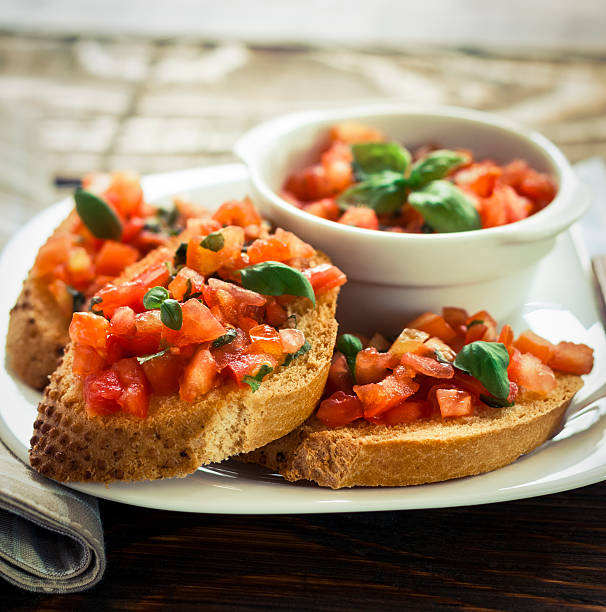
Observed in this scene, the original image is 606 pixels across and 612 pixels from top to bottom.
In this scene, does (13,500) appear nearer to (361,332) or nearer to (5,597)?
(5,597)

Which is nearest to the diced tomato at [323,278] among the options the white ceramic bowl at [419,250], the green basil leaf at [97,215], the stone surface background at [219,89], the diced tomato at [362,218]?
the white ceramic bowl at [419,250]

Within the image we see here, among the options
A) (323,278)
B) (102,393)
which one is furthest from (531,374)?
(102,393)

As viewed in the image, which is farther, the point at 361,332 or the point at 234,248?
the point at 361,332

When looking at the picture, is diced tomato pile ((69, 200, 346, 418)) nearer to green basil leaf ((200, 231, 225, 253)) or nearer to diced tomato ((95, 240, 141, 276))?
green basil leaf ((200, 231, 225, 253))

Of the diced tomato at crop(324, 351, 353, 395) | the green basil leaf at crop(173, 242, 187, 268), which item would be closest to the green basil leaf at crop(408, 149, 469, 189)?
the diced tomato at crop(324, 351, 353, 395)

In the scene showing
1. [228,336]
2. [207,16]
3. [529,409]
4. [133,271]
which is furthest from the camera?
[207,16]

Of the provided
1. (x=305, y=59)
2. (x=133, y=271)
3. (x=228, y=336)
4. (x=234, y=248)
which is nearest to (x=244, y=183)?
(x=133, y=271)

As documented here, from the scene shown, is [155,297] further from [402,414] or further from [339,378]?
[402,414]
